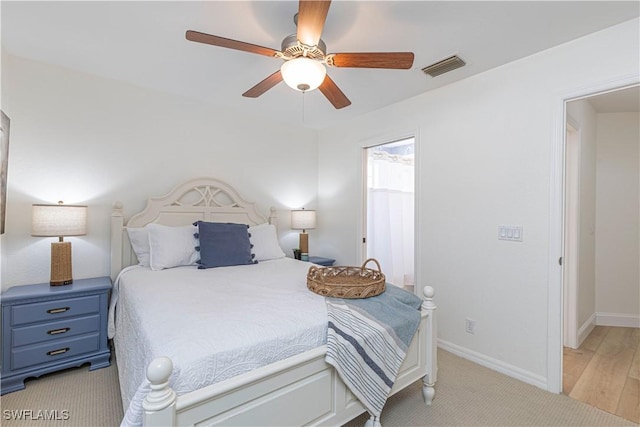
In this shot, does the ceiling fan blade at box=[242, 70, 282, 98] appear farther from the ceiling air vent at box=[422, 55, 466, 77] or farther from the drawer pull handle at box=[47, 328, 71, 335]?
the drawer pull handle at box=[47, 328, 71, 335]

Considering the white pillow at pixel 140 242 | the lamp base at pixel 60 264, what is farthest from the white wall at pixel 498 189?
the lamp base at pixel 60 264

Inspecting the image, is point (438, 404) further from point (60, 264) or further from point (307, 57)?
point (60, 264)

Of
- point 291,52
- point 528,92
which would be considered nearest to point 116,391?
point 291,52

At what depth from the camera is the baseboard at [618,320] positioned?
3256mm

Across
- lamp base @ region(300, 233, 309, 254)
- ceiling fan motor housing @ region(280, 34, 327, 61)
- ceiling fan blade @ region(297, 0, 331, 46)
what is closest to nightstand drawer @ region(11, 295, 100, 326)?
lamp base @ region(300, 233, 309, 254)

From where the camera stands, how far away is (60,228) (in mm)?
2322

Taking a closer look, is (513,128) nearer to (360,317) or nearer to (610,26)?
(610,26)

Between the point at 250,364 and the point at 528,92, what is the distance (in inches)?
105

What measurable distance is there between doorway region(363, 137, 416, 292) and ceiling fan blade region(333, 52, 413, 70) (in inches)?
94.7

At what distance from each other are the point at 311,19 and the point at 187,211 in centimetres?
243

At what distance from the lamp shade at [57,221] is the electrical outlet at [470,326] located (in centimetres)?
338

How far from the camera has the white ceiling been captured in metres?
1.74

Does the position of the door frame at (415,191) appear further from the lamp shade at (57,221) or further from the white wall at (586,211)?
the lamp shade at (57,221)

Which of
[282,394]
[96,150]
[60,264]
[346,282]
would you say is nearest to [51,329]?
[60,264]
